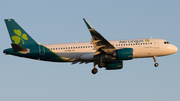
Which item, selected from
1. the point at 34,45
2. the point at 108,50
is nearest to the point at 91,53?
the point at 108,50

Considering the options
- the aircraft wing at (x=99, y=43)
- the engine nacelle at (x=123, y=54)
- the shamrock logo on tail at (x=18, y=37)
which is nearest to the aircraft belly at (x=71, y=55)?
the aircraft wing at (x=99, y=43)

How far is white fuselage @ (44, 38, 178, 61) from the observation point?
54844 millimetres

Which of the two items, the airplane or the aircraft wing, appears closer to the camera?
the aircraft wing

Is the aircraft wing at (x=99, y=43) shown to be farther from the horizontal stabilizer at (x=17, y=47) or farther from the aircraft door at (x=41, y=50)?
the horizontal stabilizer at (x=17, y=47)

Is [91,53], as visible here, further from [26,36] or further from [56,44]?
[26,36]

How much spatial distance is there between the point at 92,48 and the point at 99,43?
12.7 feet

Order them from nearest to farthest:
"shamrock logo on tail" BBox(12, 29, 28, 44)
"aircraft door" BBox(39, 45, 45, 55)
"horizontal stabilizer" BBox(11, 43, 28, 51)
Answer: "horizontal stabilizer" BBox(11, 43, 28, 51), "aircraft door" BBox(39, 45, 45, 55), "shamrock logo on tail" BBox(12, 29, 28, 44)

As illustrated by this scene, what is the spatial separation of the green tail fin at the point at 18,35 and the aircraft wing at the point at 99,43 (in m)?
10.9

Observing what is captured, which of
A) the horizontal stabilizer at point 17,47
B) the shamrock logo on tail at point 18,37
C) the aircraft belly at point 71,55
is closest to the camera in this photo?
the horizontal stabilizer at point 17,47

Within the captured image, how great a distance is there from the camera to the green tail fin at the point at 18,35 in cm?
5544

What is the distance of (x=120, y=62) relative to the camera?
5694 centimetres

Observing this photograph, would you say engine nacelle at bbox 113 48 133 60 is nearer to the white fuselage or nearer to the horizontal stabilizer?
the white fuselage

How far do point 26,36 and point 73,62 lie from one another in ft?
30.1

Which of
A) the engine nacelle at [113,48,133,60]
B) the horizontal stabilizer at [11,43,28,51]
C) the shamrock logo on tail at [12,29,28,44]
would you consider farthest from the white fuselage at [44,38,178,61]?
the horizontal stabilizer at [11,43,28,51]
